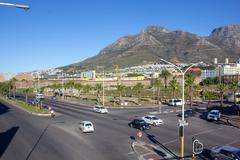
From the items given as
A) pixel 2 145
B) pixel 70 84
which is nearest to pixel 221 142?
pixel 2 145

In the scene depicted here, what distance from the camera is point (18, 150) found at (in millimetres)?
29312

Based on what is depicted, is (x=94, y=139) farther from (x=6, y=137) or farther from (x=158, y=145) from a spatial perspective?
(x=6, y=137)

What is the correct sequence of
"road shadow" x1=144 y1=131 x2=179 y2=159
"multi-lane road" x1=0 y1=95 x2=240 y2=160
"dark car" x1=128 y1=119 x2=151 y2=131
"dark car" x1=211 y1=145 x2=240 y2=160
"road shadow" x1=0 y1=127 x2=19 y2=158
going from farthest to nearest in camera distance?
"dark car" x1=128 y1=119 x2=151 y2=131, "road shadow" x1=0 y1=127 x2=19 y2=158, "multi-lane road" x1=0 y1=95 x2=240 y2=160, "road shadow" x1=144 y1=131 x2=179 y2=159, "dark car" x1=211 y1=145 x2=240 y2=160

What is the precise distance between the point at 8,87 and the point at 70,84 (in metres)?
23.8

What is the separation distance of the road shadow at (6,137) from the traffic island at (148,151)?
11.6 m

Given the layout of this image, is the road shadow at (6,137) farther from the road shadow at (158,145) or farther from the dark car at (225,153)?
the dark car at (225,153)

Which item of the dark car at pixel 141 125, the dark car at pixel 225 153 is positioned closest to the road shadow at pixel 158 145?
the dark car at pixel 141 125

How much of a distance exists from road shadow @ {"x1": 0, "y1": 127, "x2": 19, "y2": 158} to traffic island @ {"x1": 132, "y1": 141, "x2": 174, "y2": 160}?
458 inches

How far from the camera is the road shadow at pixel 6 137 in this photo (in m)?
30.5

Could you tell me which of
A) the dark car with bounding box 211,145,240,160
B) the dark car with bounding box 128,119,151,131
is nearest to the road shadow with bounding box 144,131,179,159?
the dark car with bounding box 128,119,151,131

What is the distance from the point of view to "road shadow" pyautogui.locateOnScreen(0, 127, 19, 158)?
100ft

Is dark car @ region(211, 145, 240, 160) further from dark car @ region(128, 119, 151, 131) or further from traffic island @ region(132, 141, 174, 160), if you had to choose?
dark car @ region(128, 119, 151, 131)

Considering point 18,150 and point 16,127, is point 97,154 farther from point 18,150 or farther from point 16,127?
point 16,127

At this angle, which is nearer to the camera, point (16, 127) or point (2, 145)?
point (2, 145)
